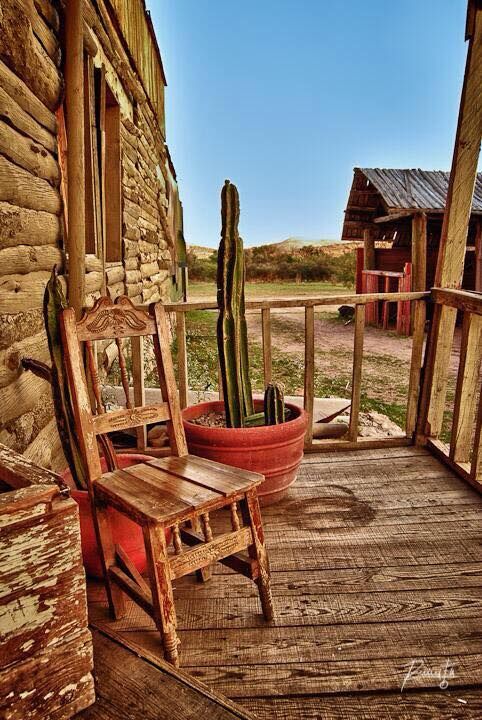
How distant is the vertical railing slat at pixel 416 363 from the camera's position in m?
3.50

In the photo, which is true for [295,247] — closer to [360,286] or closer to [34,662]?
[360,286]

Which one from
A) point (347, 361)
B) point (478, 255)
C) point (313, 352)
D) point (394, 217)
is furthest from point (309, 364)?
point (478, 255)

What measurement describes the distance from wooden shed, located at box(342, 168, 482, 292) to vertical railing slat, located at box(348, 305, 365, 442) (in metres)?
7.03

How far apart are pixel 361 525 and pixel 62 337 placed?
1.70 metres

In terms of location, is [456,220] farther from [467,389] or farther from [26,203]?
[26,203]

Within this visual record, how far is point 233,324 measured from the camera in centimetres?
275

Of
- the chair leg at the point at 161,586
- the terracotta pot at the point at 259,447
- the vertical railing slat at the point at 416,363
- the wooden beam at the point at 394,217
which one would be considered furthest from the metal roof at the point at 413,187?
the chair leg at the point at 161,586

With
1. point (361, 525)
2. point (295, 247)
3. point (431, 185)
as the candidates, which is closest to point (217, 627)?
point (361, 525)

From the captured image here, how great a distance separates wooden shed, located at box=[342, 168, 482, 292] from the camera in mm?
10609

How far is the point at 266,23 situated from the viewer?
1563 inches

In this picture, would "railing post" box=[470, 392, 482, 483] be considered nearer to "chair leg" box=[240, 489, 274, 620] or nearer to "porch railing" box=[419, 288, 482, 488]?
"porch railing" box=[419, 288, 482, 488]

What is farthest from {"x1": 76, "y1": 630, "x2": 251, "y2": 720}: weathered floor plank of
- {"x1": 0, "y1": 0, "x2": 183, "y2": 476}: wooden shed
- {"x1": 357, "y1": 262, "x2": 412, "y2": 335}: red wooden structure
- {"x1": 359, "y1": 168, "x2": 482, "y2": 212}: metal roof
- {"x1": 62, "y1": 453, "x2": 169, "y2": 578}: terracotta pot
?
{"x1": 357, "y1": 262, "x2": 412, "y2": 335}: red wooden structure

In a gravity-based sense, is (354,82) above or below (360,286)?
above

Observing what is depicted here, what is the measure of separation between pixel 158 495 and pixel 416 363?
7.85 ft
